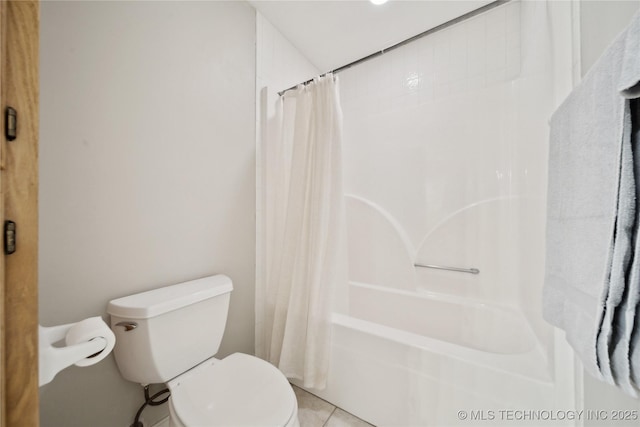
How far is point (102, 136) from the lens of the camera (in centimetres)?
92

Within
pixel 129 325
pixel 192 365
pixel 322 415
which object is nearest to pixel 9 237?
pixel 129 325

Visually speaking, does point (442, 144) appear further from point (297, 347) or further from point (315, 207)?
point (297, 347)

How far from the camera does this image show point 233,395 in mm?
880

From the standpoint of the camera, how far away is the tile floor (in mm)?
1206

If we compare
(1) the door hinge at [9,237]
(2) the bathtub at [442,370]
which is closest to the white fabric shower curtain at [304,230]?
(2) the bathtub at [442,370]

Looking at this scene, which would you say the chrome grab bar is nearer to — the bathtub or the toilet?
the bathtub

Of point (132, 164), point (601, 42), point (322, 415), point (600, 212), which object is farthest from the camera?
point (322, 415)

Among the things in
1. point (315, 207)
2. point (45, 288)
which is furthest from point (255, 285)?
point (45, 288)

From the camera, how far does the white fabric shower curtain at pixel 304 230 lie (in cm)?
126

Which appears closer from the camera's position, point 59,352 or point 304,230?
point 59,352

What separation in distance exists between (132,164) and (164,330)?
0.68 m

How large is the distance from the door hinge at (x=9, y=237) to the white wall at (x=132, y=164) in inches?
24.3

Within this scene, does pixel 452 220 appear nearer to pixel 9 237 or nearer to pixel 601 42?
pixel 601 42

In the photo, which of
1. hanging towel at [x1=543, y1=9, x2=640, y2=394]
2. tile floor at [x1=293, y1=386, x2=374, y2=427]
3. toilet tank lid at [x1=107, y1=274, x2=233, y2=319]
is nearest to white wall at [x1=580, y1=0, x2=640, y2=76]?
hanging towel at [x1=543, y1=9, x2=640, y2=394]
